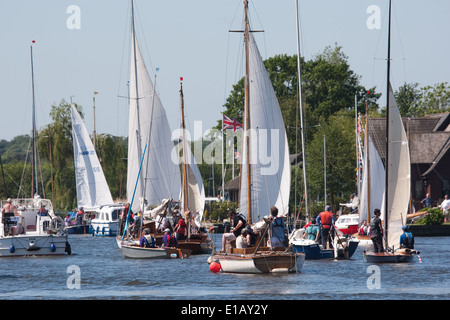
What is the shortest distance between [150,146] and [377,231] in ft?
62.8

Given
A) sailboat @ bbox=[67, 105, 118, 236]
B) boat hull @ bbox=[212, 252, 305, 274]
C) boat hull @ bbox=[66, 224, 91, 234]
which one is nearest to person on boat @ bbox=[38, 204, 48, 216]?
boat hull @ bbox=[212, 252, 305, 274]

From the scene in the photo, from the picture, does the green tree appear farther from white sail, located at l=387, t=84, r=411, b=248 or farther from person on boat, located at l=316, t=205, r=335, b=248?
white sail, located at l=387, t=84, r=411, b=248

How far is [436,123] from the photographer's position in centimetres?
8925

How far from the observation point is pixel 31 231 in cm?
4447

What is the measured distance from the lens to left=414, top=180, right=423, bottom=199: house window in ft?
254

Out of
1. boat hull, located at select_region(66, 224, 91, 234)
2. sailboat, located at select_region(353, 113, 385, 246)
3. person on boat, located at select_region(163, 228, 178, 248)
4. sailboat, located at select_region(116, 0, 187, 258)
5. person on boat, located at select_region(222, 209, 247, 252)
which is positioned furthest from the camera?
boat hull, located at select_region(66, 224, 91, 234)

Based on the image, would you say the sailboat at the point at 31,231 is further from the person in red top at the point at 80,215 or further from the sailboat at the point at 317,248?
the person in red top at the point at 80,215

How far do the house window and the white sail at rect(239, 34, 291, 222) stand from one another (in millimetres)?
43246

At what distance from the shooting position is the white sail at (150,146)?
51.9 meters

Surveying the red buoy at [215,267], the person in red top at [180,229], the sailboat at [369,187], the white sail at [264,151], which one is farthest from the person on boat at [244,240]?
the sailboat at [369,187]

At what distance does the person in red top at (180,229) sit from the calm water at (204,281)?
1.95 m
